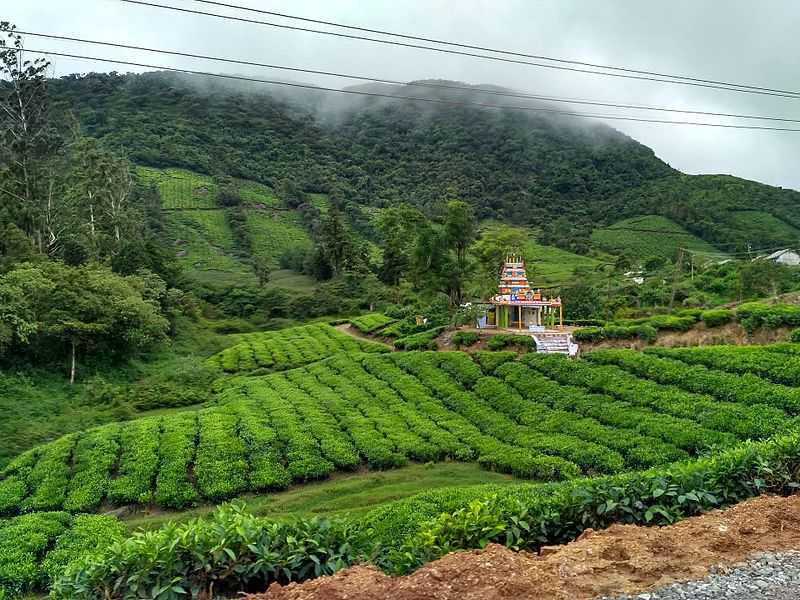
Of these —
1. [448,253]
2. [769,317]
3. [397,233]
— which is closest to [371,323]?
[397,233]

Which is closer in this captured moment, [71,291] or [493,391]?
[493,391]

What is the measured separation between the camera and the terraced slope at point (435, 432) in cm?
1492

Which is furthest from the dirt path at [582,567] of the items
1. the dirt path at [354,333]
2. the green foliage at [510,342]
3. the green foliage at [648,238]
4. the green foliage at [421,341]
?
the green foliage at [648,238]

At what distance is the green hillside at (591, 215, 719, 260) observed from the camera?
78.0 meters

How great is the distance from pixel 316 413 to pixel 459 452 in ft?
22.8

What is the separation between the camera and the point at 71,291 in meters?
29.6

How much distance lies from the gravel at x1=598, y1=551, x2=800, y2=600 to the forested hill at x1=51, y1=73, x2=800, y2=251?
74.9 meters

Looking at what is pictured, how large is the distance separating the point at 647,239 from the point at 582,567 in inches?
3286

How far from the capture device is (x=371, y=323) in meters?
40.6

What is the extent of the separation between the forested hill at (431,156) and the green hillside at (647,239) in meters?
2.60

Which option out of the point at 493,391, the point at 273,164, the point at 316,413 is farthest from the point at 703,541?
the point at 273,164

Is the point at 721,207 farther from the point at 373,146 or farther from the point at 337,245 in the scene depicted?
the point at 373,146

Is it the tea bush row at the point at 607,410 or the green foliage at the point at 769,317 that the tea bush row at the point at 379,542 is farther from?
the green foliage at the point at 769,317

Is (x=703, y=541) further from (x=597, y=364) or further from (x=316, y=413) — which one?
(x=316, y=413)
